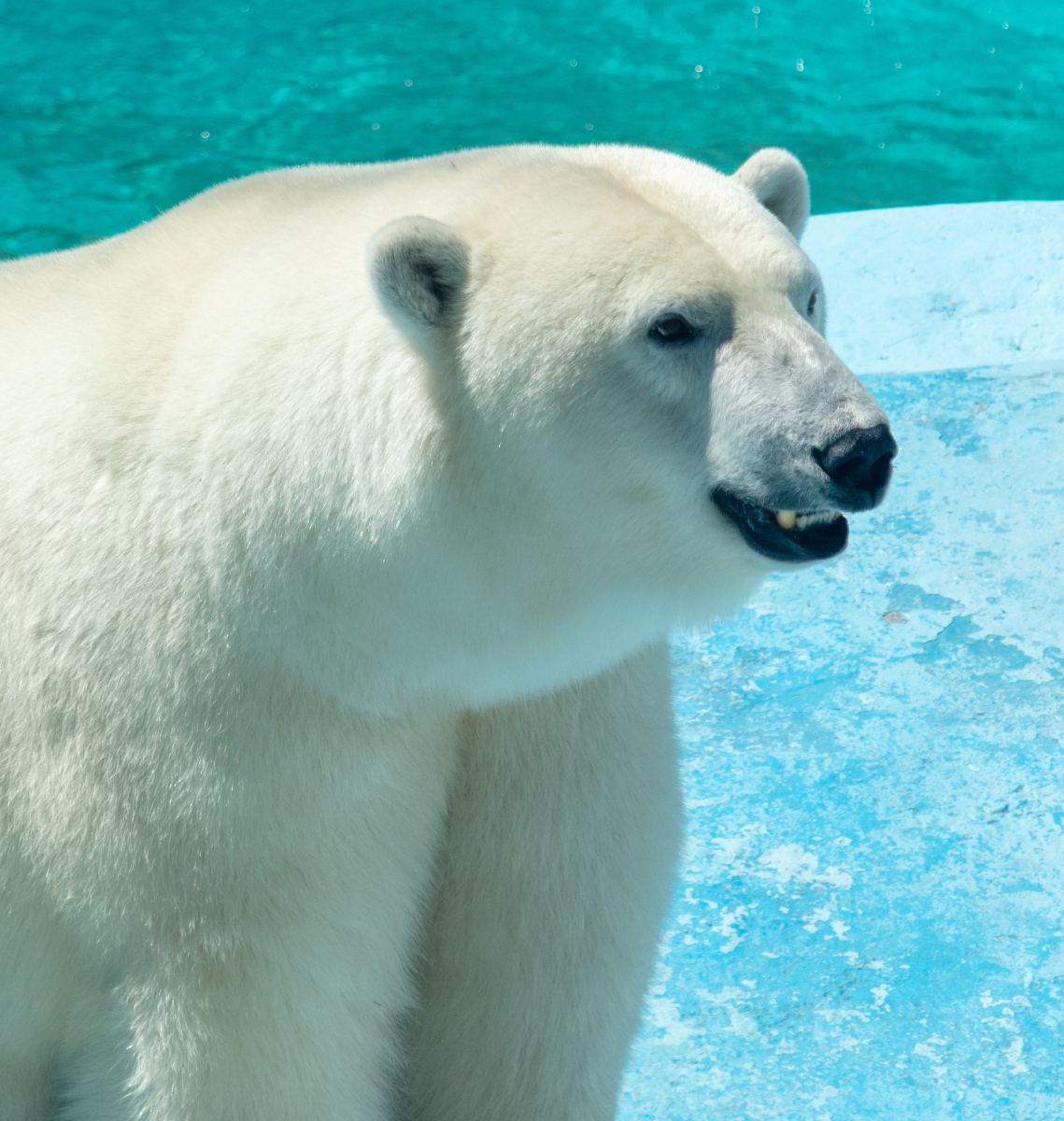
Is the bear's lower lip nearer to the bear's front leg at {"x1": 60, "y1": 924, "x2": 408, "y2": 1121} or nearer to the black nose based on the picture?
the black nose

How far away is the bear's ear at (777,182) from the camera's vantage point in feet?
5.23

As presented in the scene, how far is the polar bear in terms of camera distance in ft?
4.52

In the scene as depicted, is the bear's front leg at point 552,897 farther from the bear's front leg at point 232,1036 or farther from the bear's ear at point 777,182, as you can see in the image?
the bear's ear at point 777,182

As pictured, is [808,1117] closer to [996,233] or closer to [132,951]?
[132,951]

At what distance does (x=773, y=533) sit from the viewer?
1410mm

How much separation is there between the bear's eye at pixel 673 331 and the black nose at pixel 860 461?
0.16 m

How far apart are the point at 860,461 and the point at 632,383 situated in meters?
0.22

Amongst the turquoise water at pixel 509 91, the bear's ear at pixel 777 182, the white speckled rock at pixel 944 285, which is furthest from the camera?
the turquoise water at pixel 509 91

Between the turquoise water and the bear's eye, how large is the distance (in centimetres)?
473

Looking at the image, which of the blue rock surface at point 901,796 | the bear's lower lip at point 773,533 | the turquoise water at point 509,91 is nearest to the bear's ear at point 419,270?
the bear's lower lip at point 773,533

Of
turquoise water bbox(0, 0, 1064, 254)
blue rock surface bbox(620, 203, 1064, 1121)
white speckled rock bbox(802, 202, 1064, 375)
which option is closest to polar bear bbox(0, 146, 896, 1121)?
blue rock surface bbox(620, 203, 1064, 1121)

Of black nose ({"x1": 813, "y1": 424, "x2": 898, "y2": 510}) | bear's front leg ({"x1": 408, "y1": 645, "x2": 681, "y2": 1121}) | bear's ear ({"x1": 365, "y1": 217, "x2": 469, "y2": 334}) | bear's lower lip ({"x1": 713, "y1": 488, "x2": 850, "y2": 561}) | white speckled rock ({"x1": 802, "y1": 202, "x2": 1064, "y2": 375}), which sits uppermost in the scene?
bear's ear ({"x1": 365, "y1": 217, "x2": 469, "y2": 334})

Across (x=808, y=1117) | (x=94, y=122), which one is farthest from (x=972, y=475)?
(x=94, y=122)

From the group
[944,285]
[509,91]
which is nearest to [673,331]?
[944,285]
